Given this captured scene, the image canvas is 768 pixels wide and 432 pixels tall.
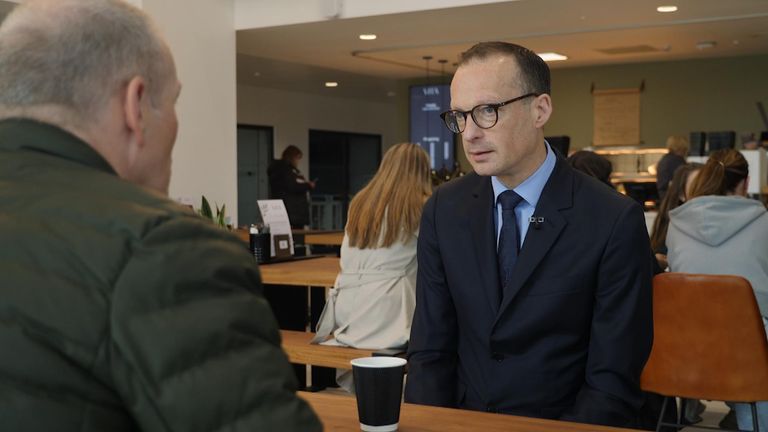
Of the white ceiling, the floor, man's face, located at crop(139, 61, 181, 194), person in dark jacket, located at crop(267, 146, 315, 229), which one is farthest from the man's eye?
person in dark jacket, located at crop(267, 146, 315, 229)

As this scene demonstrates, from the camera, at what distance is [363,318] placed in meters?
4.33

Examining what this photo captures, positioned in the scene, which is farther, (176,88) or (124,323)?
(176,88)

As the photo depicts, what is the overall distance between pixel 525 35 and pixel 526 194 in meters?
8.25

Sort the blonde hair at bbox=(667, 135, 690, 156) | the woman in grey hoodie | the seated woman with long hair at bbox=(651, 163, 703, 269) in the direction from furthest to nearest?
the blonde hair at bbox=(667, 135, 690, 156) < the seated woman with long hair at bbox=(651, 163, 703, 269) < the woman in grey hoodie

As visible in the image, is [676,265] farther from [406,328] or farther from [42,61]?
[42,61]

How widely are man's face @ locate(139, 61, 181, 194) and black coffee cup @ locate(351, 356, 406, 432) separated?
574mm

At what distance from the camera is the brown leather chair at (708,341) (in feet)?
11.5

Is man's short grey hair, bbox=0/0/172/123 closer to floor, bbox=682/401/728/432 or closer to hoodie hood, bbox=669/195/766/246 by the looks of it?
hoodie hood, bbox=669/195/766/246

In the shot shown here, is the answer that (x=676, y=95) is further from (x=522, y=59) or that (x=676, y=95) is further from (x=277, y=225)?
(x=522, y=59)

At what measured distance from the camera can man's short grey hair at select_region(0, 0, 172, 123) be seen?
0.95 m

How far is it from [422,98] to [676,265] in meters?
9.75

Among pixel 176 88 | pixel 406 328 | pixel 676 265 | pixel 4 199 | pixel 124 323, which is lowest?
pixel 406 328

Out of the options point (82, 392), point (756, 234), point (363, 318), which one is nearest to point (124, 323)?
point (82, 392)

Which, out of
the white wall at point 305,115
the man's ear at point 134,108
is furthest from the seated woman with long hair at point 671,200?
the white wall at point 305,115
